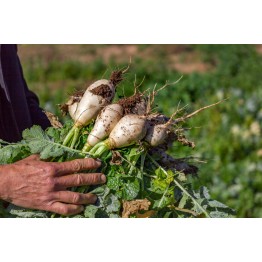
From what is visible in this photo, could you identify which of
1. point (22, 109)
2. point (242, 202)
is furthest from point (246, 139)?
point (22, 109)

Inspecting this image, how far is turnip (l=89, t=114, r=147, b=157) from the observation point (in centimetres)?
255

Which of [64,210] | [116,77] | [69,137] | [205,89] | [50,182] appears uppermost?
[116,77]

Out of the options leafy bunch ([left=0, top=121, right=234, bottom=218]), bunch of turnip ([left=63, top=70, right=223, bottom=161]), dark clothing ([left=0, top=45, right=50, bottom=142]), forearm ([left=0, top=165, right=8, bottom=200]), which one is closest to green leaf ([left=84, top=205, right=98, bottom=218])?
leafy bunch ([left=0, top=121, right=234, bottom=218])

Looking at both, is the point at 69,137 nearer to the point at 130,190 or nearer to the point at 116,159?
the point at 116,159

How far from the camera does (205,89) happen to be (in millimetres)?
7379

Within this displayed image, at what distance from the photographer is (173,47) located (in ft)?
35.9

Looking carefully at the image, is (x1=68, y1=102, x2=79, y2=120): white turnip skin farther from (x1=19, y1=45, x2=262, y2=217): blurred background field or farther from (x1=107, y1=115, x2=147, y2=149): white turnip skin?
(x1=107, y1=115, x2=147, y2=149): white turnip skin

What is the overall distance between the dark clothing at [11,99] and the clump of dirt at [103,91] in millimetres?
564

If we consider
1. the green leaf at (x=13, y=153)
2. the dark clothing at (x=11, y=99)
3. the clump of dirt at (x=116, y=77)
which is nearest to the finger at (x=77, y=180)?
the green leaf at (x=13, y=153)

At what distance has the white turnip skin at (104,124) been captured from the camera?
2611 mm

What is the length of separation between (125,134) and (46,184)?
1.17 ft

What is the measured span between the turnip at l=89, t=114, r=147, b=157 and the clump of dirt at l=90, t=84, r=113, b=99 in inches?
6.2

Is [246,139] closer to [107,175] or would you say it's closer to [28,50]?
[107,175]

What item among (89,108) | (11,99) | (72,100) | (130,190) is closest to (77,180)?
(130,190)
